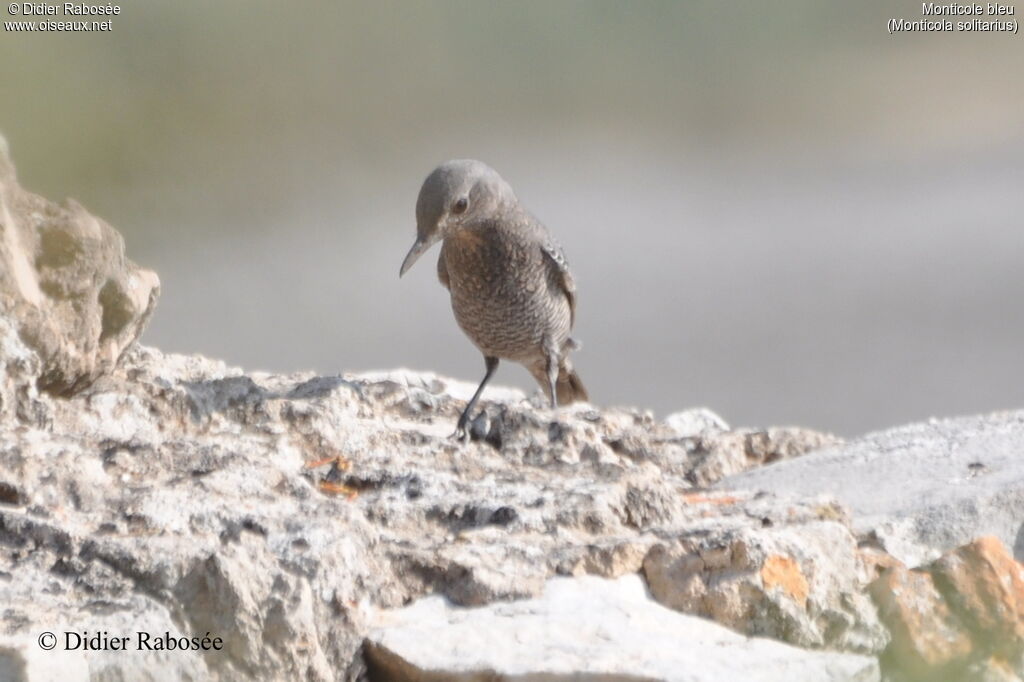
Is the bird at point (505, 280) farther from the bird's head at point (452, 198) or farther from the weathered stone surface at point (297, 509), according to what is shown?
the weathered stone surface at point (297, 509)

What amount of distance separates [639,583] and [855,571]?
362mm

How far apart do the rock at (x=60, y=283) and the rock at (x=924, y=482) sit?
54.4 inches

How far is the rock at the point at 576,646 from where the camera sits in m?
1.71

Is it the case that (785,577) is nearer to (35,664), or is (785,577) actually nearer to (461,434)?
(461,434)

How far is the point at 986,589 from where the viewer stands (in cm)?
195

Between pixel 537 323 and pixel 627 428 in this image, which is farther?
pixel 537 323

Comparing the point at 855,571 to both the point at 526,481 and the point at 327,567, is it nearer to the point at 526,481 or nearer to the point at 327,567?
the point at 526,481

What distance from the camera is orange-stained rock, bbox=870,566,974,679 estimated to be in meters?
1.77

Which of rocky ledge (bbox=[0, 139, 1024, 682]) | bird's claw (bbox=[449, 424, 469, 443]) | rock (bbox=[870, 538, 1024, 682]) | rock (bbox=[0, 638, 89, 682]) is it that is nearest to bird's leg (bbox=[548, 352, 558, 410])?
rocky ledge (bbox=[0, 139, 1024, 682])

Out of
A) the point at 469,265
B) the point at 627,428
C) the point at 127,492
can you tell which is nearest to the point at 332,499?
the point at 127,492

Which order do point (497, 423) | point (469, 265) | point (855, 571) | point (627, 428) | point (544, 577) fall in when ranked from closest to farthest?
point (544, 577) < point (855, 571) < point (497, 423) < point (627, 428) < point (469, 265)

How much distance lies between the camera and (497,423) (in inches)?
114

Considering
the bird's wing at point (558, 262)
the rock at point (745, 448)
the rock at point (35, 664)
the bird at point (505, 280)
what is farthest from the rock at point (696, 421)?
the rock at point (35, 664)

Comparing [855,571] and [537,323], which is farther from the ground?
[537,323]
